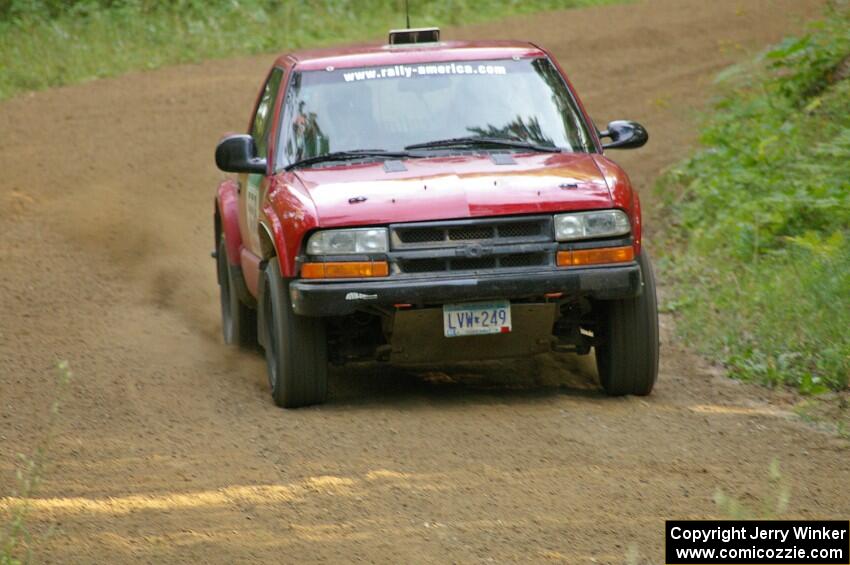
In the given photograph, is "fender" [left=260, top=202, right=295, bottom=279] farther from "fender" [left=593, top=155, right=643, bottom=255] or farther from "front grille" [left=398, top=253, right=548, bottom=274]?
"fender" [left=593, top=155, right=643, bottom=255]

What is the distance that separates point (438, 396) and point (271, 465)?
69.2 inches

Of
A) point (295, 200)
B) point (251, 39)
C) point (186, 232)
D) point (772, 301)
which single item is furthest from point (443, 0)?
point (295, 200)

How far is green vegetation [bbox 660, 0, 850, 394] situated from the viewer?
838cm

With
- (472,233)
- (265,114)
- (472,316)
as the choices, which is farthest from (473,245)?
(265,114)

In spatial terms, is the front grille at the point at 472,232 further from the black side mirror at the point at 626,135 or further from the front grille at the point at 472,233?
the black side mirror at the point at 626,135

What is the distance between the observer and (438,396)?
767 centimetres

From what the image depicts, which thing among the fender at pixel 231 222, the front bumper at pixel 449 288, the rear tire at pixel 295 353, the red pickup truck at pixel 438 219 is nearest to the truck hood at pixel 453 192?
the red pickup truck at pixel 438 219

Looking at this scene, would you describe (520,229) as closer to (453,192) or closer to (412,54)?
(453,192)

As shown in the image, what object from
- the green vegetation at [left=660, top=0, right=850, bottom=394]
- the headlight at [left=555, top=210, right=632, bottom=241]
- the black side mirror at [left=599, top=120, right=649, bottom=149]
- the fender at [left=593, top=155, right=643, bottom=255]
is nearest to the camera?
the headlight at [left=555, top=210, right=632, bottom=241]

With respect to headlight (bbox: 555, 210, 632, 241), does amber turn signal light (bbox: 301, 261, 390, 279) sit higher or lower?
lower

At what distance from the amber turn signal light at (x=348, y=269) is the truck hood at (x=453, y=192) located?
0.20 metres

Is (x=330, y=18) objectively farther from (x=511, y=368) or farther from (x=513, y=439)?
(x=513, y=439)

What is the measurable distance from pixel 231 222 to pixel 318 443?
2916mm

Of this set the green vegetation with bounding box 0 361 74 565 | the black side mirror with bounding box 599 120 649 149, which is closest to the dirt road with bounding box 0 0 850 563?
the green vegetation with bounding box 0 361 74 565
